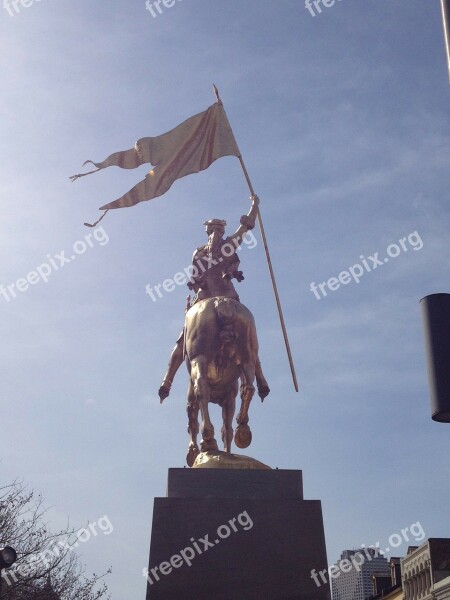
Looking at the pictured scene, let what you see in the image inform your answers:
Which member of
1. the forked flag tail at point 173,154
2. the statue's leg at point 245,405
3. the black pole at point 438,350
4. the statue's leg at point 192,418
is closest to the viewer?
the black pole at point 438,350

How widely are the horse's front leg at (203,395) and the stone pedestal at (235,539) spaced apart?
88 cm

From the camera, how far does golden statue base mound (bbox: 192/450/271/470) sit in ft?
41.7

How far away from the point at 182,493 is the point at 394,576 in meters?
57.8

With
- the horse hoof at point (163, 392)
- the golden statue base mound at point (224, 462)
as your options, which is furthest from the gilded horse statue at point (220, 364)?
the horse hoof at point (163, 392)

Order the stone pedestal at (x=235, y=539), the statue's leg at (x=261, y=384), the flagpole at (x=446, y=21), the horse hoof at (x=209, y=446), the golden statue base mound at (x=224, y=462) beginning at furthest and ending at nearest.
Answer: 1. the statue's leg at (x=261, y=384)
2. the horse hoof at (x=209, y=446)
3. the golden statue base mound at (x=224, y=462)
4. the stone pedestal at (x=235, y=539)
5. the flagpole at (x=446, y=21)

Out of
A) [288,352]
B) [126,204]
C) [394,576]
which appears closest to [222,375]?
[288,352]

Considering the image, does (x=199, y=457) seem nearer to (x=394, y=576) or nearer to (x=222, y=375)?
(x=222, y=375)

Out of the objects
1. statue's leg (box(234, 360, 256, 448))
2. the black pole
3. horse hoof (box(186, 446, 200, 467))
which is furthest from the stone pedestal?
the black pole

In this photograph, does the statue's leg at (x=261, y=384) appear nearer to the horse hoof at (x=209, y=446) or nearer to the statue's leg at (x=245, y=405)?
the statue's leg at (x=245, y=405)

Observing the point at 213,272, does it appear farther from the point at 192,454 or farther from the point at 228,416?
the point at 192,454

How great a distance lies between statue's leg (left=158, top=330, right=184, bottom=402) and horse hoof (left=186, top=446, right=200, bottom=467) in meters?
1.38

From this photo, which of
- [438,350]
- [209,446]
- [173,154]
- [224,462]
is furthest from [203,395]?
[438,350]

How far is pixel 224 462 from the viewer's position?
12789 mm

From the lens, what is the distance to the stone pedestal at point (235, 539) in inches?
450
